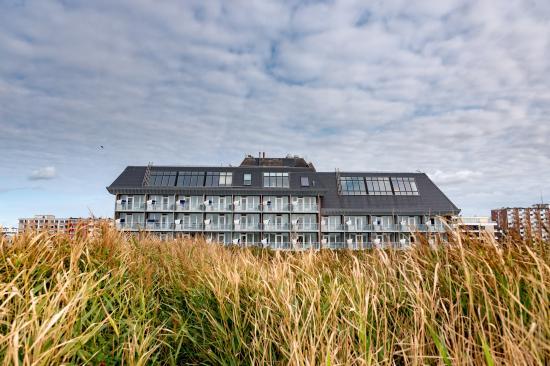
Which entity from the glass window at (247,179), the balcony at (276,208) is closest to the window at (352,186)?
the balcony at (276,208)

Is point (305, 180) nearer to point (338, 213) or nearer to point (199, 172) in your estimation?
point (338, 213)

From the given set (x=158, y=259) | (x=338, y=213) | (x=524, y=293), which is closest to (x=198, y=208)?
(x=338, y=213)

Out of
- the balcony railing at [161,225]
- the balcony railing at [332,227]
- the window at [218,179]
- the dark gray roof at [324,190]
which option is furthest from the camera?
the window at [218,179]

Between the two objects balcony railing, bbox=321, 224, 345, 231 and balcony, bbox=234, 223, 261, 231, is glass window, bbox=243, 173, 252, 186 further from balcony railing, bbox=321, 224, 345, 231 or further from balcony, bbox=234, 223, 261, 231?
balcony railing, bbox=321, 224, 345, 231

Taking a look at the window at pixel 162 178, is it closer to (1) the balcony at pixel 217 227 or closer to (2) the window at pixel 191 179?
(2) the window at pixel 191 179

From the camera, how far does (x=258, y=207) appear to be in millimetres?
40875

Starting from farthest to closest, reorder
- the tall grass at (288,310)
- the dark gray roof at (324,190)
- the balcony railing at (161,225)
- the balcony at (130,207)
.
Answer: the dark gray roof at (324,190), the balcony railing at (161,225), the balcony at (130,207), the tall grass at (288,310)

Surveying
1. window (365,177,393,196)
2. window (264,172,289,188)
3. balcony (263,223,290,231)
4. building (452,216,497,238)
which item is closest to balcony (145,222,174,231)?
balcony (263,223,290,231)

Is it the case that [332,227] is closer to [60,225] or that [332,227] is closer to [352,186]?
[352,186]

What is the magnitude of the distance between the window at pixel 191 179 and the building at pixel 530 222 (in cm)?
3835

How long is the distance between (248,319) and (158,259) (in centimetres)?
445

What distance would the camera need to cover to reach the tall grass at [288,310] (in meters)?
2.88

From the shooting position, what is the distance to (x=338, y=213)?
4062 centimetres

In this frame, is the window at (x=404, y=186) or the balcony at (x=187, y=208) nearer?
the balcony at (x=187, y=208)
